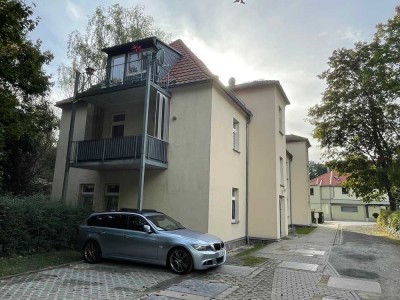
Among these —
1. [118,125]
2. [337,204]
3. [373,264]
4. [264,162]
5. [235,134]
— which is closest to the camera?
[373,264]

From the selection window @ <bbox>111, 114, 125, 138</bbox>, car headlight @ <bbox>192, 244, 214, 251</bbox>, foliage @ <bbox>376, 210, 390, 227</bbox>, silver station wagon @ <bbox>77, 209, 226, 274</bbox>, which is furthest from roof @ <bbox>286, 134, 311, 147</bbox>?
car headlight @ <bbox>192, 244, 214, 251</bbox>

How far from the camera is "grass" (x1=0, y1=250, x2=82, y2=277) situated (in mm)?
8484

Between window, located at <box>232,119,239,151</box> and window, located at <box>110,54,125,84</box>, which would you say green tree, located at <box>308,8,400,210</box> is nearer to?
window, located at <box>232,119,239,151</box>

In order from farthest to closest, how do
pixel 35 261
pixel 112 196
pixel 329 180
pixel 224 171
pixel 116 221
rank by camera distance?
pixel 329 180 < pixel 112 196 < pixel 224 171 < pixel 116 221 < pixel 35 261

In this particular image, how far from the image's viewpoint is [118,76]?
15.8m

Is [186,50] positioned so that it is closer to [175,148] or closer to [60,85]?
[175,148]

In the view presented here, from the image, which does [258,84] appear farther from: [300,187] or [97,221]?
[300,187]

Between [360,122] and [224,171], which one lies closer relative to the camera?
Answer: [224,171]

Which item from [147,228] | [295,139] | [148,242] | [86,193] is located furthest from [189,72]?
[295,139]

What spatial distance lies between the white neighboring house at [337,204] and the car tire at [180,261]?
5115 centimetres

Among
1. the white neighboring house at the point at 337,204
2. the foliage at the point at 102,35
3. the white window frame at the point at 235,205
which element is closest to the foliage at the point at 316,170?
the white neighboring house at the point at 337,204

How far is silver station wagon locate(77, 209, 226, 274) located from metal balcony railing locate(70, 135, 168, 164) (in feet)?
10.6

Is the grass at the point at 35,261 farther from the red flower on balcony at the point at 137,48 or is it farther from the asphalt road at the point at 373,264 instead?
the red flower on balcony at the point at 137,48

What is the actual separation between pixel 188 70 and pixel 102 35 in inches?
531
